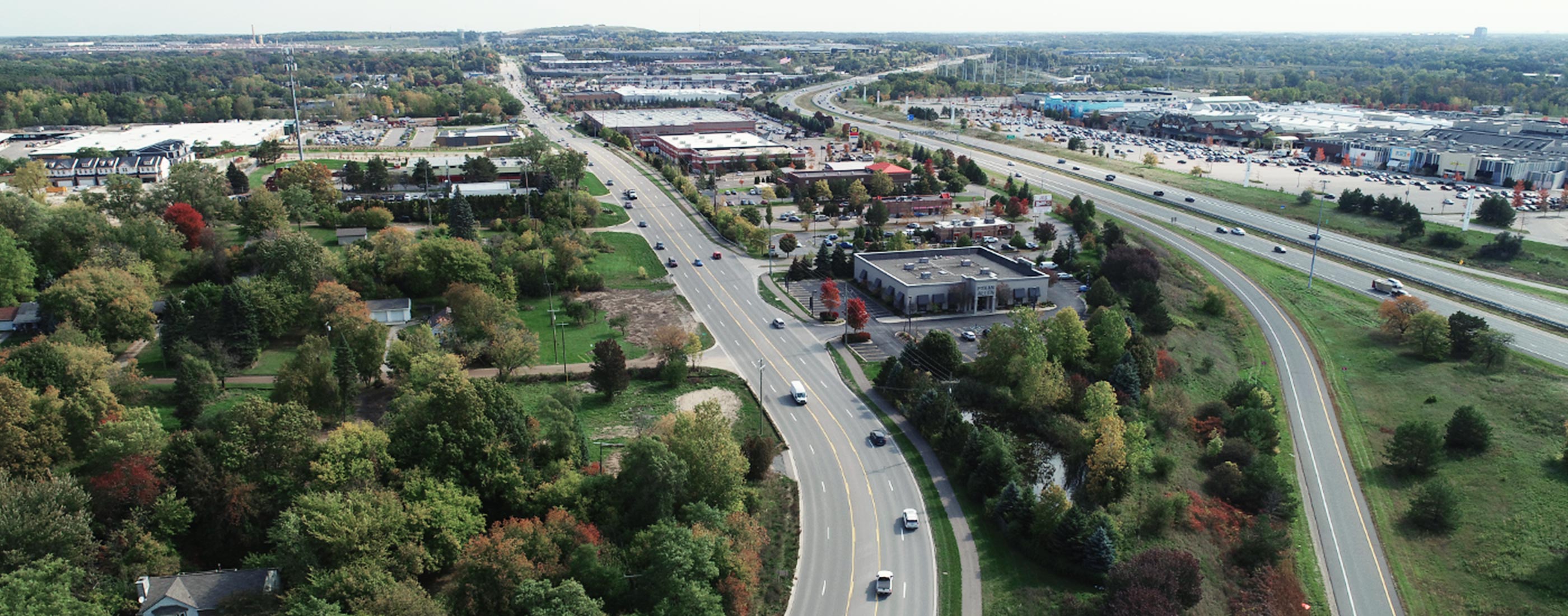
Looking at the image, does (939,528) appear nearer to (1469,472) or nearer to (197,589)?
(197,589)

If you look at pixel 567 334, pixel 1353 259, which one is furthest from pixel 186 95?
pixel 1353 259

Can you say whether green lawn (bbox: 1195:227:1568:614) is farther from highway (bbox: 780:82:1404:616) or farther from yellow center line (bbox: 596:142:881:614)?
yellow center line (bbox: 596:142:881:614)

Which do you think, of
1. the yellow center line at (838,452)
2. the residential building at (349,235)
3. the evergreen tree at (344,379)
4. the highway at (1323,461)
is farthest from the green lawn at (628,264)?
the highway at (1323,461)

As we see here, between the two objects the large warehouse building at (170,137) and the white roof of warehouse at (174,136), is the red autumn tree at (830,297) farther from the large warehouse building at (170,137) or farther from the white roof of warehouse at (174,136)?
the white roof of warehouse at (174,136)

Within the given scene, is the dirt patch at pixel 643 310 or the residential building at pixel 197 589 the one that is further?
the dirt patch at pixel 643 310

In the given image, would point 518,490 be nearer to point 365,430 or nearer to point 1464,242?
point 365,430

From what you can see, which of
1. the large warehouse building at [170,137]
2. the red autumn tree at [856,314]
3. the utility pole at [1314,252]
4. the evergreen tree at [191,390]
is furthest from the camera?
the large warehouse building at [170,137]
